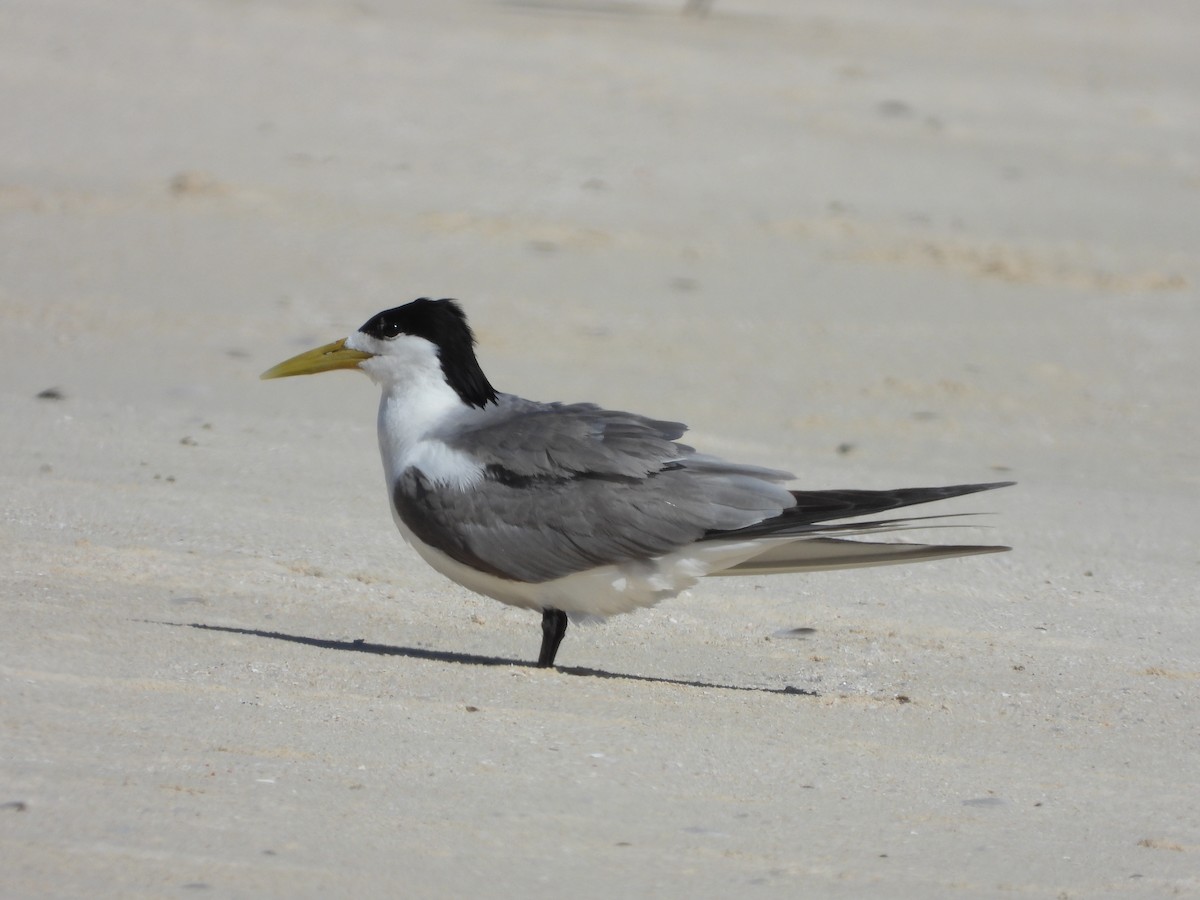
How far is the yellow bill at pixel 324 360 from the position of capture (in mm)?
4875

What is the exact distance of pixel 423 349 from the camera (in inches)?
186

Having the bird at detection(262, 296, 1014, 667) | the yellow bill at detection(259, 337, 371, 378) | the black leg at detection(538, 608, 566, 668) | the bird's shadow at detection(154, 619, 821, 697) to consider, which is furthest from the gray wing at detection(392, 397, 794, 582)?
the yellow bill at detection(259, 337, 371, 378)

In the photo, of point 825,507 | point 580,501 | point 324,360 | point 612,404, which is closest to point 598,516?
point 580,501

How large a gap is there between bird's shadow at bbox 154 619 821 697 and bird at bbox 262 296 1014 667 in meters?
0.14

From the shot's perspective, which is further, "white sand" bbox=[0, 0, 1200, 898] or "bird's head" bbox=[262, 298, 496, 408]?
"bird's head" bbox=[262, 298, 496, 408]

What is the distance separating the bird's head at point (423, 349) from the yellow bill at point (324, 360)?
32mm

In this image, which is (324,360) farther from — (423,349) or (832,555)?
(832,555)

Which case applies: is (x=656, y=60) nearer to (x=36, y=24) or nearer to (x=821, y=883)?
(x=36, y=24)

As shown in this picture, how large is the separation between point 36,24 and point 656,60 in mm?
4390

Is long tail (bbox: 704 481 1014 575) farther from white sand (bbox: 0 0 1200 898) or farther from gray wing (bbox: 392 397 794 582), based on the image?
white sand (bbox: 0 0 1200 898)

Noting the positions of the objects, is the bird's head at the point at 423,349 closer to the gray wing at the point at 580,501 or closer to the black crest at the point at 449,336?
the black crest at the point at 449,336

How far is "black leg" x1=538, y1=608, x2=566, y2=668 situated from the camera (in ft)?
14.7

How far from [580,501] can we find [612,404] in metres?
3.32

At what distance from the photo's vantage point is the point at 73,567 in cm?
475
